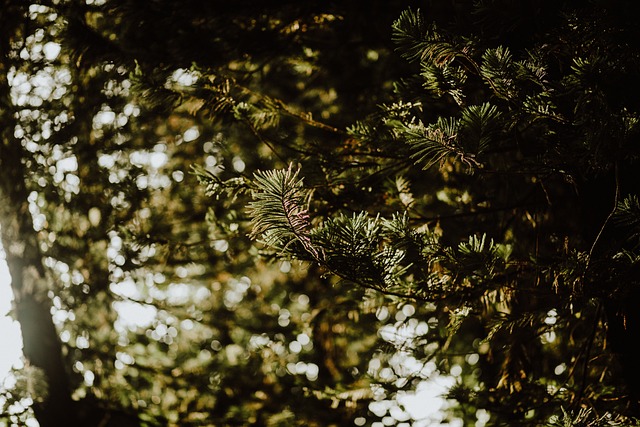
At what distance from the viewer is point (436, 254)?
2068mm

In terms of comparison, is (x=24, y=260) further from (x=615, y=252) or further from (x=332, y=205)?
(x=615, y=252)

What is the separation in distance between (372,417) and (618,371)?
7.27ft

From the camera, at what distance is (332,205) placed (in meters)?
2.74

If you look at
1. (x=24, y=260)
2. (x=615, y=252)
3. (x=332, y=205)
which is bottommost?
(x=615, y=252)

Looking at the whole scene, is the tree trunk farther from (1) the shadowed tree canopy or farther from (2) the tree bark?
(2) the tree bark

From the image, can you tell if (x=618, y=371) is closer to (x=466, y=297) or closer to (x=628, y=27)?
(x=466, y=297)

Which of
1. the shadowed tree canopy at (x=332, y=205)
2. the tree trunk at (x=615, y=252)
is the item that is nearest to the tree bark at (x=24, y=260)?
the shadowed tree canopy at (x=332, y=205)

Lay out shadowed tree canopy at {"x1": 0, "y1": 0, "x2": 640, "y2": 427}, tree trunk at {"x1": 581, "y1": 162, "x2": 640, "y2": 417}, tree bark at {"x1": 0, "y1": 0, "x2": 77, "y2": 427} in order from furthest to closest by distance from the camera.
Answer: tree bark at {"x1": 0, "y1": 0, "x2": 77, "y2": 427} → tree trunk at {"x1": 581, "y1": 162, "x2": 640, "y2": 417} → shadowed tree canopy at {"x1": 0, "y1": 0, "x2": 640, "y2": 427}

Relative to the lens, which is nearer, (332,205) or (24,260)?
(332,205)

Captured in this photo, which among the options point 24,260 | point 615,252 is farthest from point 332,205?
point 24,260

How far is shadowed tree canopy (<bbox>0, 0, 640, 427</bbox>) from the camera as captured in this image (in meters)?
1.85

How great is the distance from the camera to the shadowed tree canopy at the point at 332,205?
1851 millimetres

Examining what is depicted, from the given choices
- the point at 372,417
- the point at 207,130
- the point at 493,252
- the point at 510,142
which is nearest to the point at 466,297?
the point at 493,252

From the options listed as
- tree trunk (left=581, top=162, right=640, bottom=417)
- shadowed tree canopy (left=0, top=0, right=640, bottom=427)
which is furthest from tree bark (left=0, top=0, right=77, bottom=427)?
tree trunk (left=581, top=162, right=640, bottom=417)
